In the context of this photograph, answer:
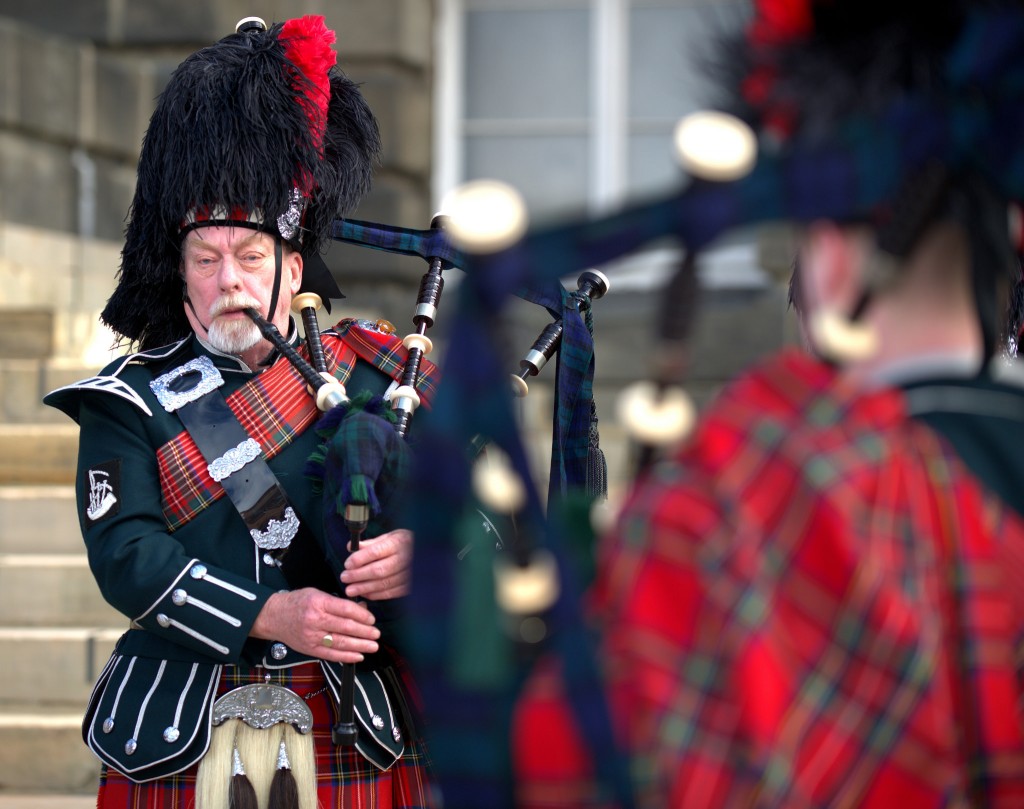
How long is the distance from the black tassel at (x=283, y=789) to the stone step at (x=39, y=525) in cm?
274

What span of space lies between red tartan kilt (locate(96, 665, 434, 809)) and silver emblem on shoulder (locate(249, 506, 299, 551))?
0.22 meters

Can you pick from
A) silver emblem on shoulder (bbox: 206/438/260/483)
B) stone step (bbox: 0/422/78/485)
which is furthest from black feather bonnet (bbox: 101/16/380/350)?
stone step (bbox: 0/422/78/485)

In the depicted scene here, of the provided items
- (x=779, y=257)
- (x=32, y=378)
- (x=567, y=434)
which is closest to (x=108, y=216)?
(x=32, y=378)

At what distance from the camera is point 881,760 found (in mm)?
1265

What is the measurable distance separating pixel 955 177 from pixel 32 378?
4869 mm

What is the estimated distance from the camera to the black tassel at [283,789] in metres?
2.64

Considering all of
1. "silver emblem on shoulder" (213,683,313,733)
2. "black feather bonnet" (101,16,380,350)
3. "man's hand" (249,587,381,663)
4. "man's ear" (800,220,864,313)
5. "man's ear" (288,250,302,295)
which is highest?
"black feather bonnet" (101,16,380,350)

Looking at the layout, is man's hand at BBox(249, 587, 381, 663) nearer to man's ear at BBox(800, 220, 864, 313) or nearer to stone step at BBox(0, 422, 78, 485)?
man's ear at BBox(800, 220, 864, 313)

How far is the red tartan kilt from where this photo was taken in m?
2.68

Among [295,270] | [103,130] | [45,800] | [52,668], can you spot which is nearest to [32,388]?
[52,668]

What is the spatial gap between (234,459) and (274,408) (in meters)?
0.14

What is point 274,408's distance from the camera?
2.84m

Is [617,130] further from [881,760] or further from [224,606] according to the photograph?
[881,760]

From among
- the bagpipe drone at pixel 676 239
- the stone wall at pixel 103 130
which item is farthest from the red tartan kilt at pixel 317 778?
the stone wall at pixel 103 130
